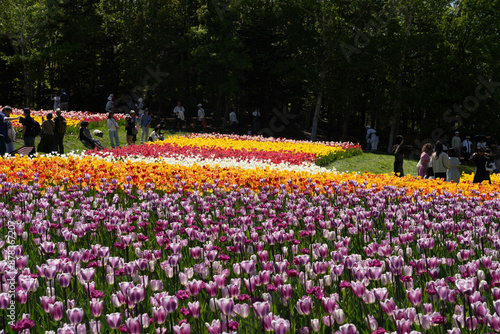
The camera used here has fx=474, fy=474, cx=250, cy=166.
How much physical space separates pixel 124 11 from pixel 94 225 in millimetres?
39832

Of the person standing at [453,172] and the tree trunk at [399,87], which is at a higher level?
the tree trunk at [399,87]

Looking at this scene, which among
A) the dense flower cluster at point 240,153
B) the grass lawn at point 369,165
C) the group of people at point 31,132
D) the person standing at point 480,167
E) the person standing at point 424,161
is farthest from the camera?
the grass lawn at point 369,165

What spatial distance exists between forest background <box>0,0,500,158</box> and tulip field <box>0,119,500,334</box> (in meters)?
26.4

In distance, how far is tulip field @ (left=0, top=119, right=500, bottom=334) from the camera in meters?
2.76

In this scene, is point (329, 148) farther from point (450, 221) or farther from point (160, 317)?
point (160, 317)

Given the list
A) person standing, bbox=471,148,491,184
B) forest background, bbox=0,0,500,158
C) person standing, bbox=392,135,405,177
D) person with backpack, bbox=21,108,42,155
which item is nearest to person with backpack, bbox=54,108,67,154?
person with backpack, bbox=21,108,42,155

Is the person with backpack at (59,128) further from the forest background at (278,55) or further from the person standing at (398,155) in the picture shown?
the forest background at (278,55)

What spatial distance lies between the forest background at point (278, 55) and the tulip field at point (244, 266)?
26.4 m

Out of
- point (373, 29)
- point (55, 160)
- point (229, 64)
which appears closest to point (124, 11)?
point (229, 64)

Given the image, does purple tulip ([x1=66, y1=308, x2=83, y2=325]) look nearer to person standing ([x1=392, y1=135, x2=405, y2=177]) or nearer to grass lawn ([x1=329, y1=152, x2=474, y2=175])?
person standing ([x1=392, y1=135, x2=405, y2=177])

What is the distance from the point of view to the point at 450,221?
517 centimetres

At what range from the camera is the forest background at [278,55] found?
3338 centimetres

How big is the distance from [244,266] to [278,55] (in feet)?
119

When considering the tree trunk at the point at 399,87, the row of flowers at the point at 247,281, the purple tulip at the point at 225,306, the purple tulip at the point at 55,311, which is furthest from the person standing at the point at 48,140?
the tree trunk at the point at 399,87
